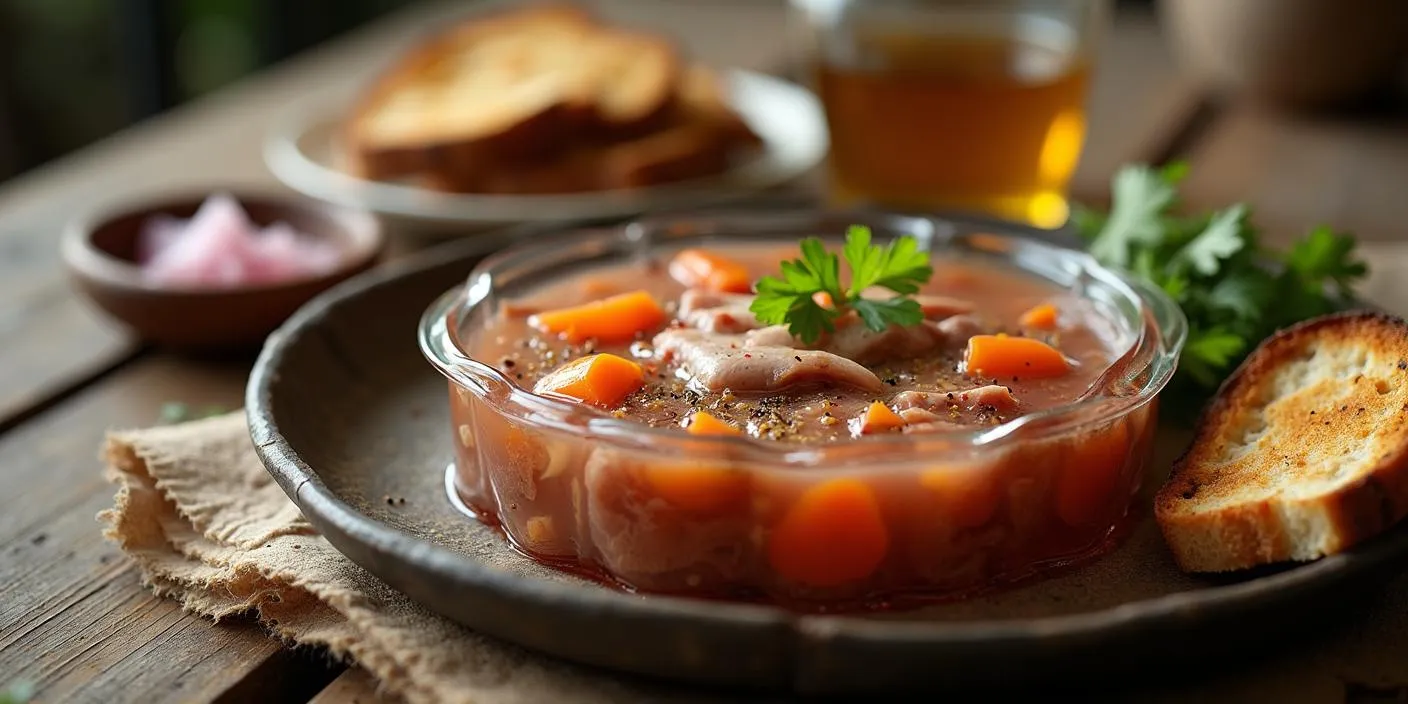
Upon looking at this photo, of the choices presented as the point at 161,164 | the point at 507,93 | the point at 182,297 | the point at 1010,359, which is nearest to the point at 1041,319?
the point at 1010,359

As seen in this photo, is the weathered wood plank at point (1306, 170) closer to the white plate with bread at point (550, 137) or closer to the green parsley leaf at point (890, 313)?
the white plate with bread at point (550, 137)

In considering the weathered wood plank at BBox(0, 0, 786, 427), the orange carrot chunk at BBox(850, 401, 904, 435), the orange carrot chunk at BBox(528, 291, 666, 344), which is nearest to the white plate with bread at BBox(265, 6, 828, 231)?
the weathered wood plank at BBox(0, 0, 786, 427)

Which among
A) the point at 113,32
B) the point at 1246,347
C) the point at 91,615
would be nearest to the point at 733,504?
the point at 91,615

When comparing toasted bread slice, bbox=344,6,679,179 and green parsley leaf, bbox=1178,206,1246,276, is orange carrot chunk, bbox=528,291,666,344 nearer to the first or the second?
green parsley leaf, bbox=1178,206,1246,276

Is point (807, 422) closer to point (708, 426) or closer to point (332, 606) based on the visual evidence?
point (708, 426)

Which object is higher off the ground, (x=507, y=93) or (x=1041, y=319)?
(x=1041, y=319)

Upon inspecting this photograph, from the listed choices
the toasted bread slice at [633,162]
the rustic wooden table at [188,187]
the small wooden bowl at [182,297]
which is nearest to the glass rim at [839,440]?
the rustic wooden table at [188,187]

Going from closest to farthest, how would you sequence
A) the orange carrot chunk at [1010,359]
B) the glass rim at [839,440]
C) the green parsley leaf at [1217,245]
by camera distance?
1. the glass rim at [839,440]
2. the orange carrot chunk at [1010,359]
3. the green parsley leaf at [1217,245]
